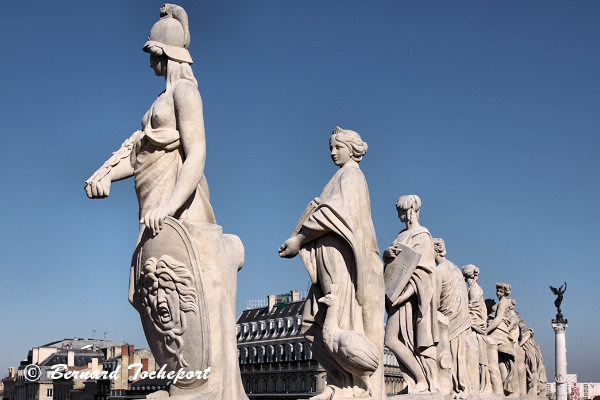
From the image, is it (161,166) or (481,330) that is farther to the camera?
(481,330)

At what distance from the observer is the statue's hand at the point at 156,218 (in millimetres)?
6758

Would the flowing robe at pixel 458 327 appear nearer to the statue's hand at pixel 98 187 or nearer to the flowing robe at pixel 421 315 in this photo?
the flowing robe at pixel 421 315

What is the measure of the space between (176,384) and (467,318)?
860 cm

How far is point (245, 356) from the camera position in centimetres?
8119

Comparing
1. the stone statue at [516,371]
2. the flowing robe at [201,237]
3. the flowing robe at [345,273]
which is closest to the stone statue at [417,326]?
the flowing robe at [345,273]

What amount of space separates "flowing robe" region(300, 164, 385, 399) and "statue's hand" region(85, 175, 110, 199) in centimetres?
240

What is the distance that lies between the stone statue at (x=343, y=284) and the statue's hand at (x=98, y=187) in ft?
7.79

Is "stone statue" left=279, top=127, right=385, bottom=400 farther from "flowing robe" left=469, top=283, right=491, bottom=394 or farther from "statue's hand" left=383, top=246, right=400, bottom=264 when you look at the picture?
"flowing robe" left=469, top=283, right=491, bottom=394

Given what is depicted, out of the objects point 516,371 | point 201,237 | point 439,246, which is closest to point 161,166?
point 201,237

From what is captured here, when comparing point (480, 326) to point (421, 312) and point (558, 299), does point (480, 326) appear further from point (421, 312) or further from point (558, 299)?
point (558, 299)

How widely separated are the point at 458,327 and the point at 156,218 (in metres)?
8.67

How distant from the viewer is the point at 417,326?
1140cm

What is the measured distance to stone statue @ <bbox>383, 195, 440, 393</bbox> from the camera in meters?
11.4

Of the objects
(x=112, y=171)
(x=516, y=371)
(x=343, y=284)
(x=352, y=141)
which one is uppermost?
(x=352, y=141)
